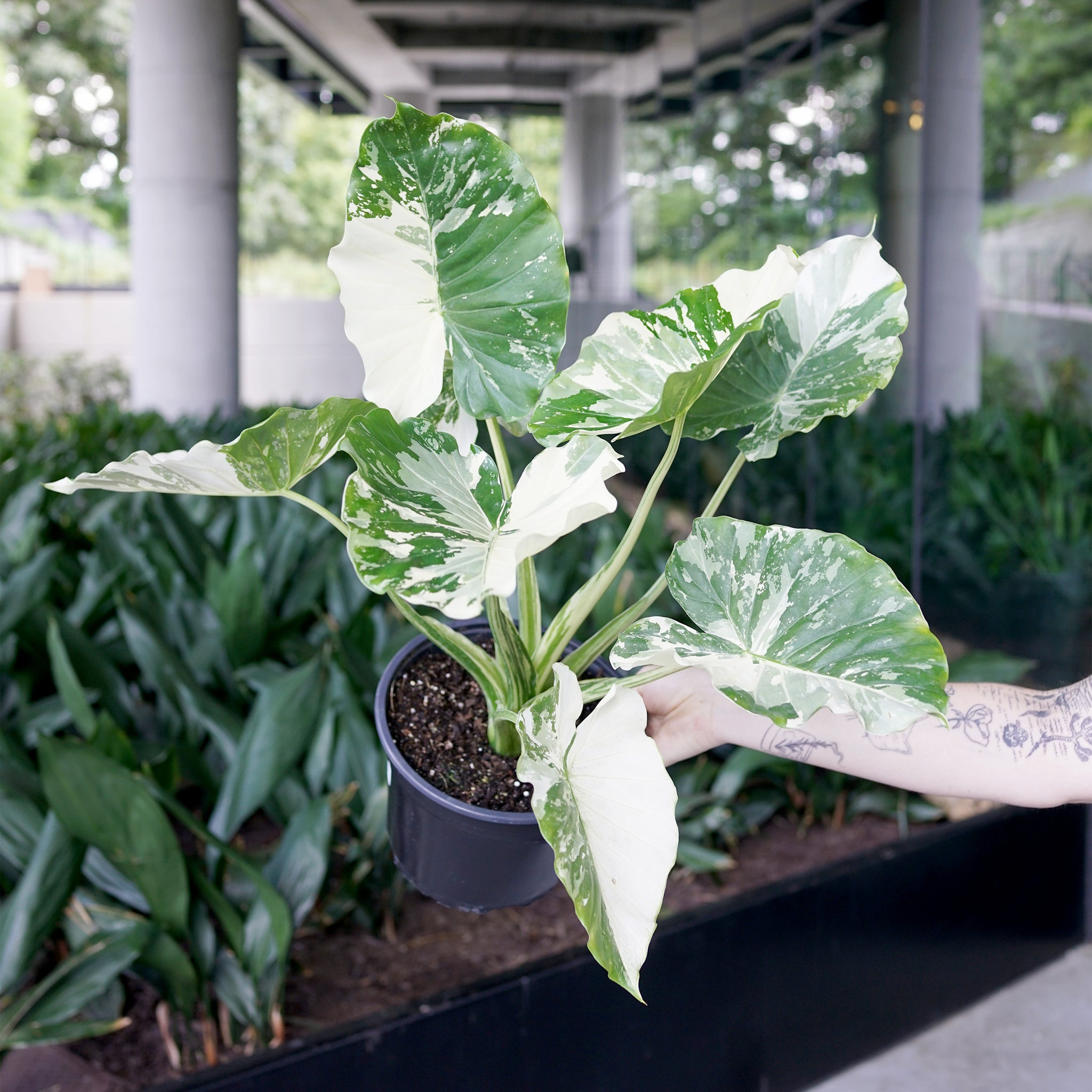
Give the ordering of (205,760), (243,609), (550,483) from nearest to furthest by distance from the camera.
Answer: (550,483)
(205,760)
(243,609)

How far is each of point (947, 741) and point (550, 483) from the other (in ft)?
1.63

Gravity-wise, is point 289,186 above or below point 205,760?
above

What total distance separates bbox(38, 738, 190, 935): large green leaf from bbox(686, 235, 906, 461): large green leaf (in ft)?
2.48

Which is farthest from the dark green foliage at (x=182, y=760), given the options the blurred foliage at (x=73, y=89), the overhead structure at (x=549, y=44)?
the blurred foliage at (x=73, y=89)

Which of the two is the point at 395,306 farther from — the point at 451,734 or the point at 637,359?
the point at 451,734

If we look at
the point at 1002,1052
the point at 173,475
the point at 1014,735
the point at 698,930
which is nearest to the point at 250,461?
the point at 173,475

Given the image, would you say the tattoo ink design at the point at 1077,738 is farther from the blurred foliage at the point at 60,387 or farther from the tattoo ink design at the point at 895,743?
the blurred foliage at the point at 60,387

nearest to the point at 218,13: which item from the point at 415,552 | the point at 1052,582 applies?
the point at 1052,582

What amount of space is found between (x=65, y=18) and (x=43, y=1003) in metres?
17.1

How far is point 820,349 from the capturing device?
2.38 feet

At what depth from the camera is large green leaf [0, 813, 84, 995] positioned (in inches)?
46.1

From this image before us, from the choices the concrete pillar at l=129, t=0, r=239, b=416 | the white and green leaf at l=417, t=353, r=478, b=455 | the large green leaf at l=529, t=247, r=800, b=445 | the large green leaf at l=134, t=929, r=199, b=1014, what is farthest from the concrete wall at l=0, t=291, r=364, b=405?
the large green leaf at l=529, t=247, r=800, b=445

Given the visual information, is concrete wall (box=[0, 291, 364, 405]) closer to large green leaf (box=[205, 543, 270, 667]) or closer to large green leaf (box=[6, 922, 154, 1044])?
large green leaf (box=[205, 543, 270, 667])

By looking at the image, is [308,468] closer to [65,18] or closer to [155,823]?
[155,823]
